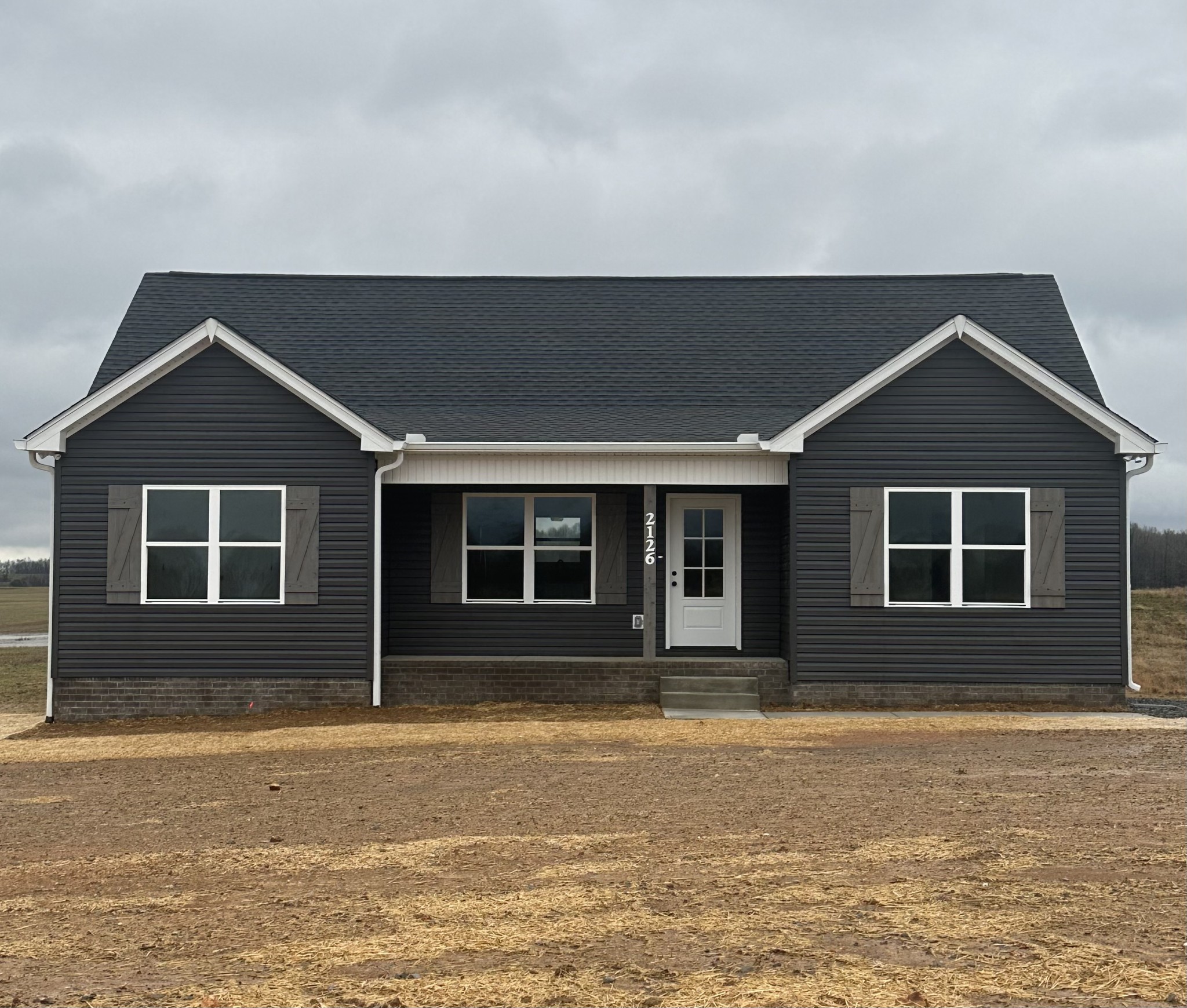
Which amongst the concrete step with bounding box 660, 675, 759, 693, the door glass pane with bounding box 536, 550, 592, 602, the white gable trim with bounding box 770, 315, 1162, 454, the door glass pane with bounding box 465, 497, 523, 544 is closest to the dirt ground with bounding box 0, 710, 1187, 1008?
the concrete step with bounding box 660, 675, 759, 693

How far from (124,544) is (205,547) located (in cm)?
96

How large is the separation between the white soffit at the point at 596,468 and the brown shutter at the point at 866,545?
101 cm

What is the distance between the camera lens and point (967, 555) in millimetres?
14484

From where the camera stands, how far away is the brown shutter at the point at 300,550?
562 inches

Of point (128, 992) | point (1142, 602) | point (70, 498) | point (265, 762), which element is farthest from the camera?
point (1142, 602)

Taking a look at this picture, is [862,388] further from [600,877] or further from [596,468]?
[600,877]

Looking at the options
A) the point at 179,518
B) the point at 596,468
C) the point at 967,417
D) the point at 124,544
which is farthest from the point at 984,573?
the point at 124,544

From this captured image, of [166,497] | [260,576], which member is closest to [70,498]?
[166,497]

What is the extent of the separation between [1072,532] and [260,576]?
1010 centimetres

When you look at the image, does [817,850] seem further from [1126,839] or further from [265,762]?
[265,762]

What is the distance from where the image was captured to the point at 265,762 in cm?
1107

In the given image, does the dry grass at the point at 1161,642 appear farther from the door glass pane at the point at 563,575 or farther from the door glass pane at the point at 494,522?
the door glass pane at the point at 494,522

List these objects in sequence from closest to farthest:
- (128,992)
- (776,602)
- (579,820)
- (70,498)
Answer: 1. (128,992)
2. (579,820)
3. (70,498)
4. (776,602)

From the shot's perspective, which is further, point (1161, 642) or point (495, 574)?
point (1161, 642)
